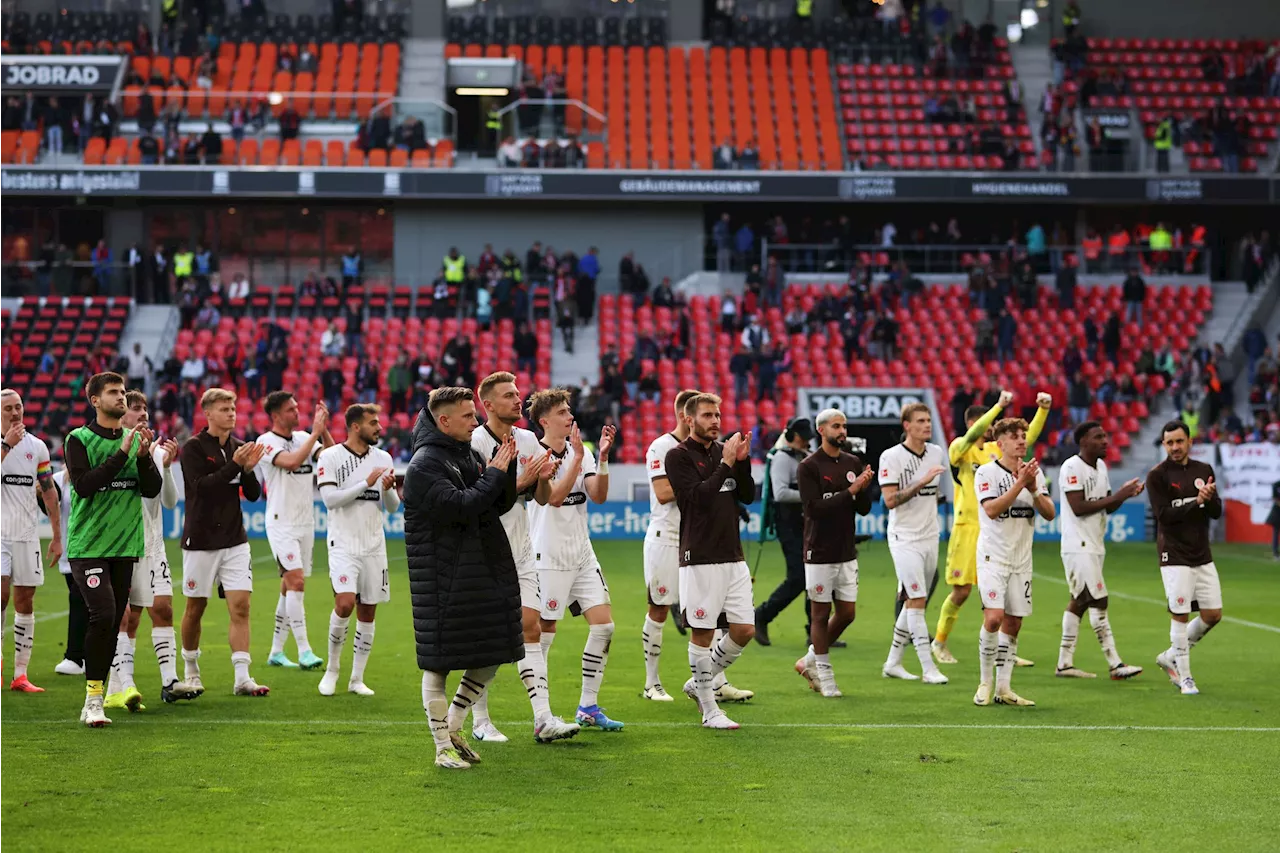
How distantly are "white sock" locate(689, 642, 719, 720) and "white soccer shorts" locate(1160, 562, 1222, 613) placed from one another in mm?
4146

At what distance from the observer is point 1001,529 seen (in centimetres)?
1195

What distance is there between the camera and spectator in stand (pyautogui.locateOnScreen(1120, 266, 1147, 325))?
127ft

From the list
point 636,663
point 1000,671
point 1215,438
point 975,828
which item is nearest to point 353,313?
point 1215,438

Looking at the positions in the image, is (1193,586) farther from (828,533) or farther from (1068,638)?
(828,533)

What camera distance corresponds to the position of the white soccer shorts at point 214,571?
462 inches

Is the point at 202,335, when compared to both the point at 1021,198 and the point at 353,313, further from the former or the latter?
the point at 1021,198

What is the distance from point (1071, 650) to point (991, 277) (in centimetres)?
2641

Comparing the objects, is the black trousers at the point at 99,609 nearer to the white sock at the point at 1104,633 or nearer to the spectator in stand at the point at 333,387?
the white sock at the point at 1104,633

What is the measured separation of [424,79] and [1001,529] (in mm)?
35882

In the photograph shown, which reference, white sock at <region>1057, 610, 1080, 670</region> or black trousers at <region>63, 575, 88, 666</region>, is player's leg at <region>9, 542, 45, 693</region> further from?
white sock at <region>1057, 610, 1080, 670</region>

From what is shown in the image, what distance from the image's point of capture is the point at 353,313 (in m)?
37.5

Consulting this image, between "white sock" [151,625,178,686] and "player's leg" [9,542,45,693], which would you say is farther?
"player's leg" [9,542,45,693]

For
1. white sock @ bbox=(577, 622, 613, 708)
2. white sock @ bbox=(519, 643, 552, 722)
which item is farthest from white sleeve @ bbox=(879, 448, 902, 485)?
white sock @ bbox=(519, 643, 552, 722)

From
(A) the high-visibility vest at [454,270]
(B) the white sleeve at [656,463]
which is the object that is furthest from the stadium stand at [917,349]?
(B) the white sleeve at [656,463]
